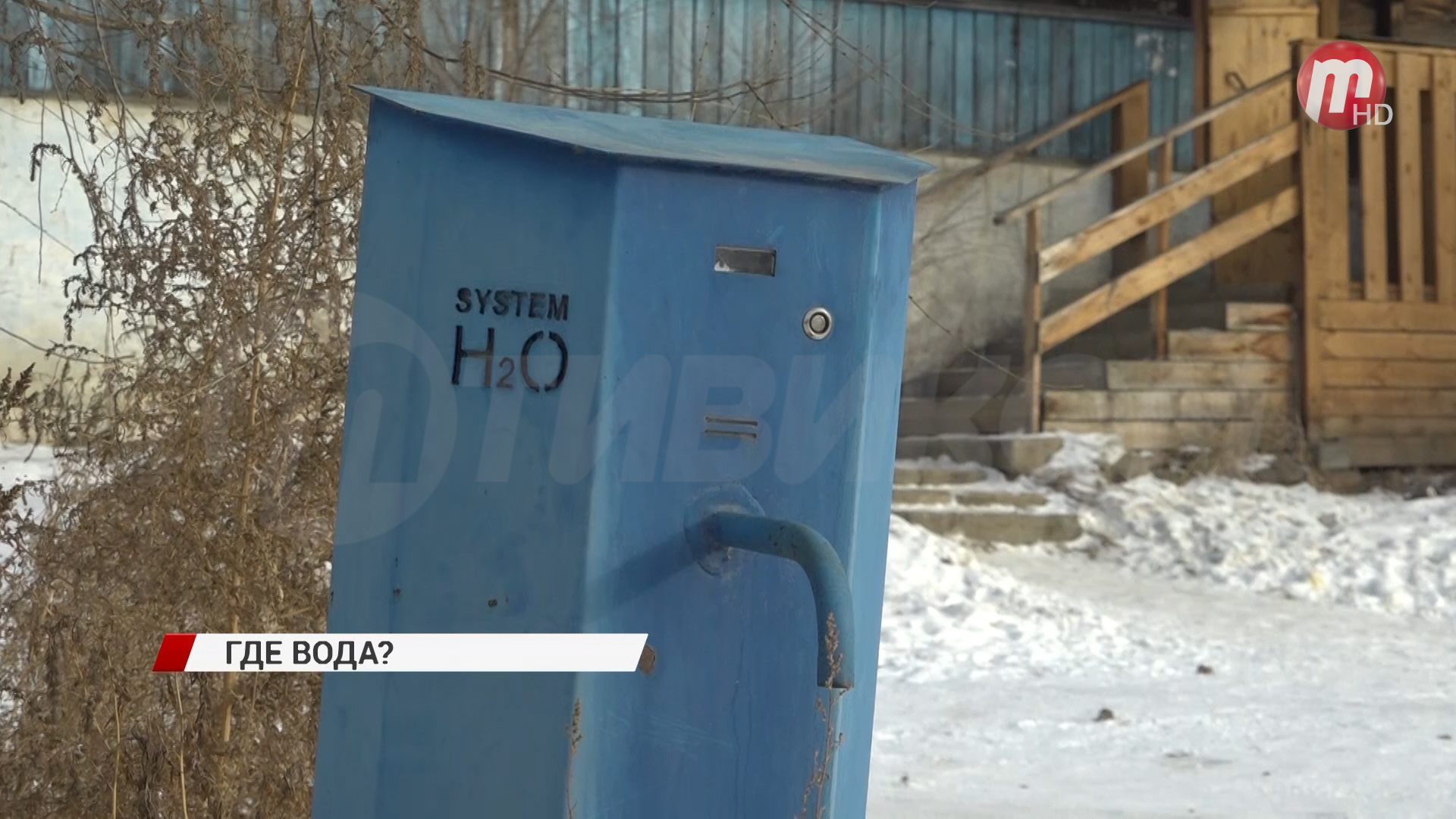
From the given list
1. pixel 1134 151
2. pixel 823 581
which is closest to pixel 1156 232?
pixel 1134 151

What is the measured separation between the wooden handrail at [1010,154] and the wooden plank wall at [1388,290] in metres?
1.45

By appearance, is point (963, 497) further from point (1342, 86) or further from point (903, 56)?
point (1342, 86)

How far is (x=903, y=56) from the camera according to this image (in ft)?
34.2

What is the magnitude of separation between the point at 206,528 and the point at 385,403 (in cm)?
108

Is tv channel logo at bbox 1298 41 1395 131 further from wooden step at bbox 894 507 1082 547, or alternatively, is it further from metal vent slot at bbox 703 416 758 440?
metal vent slot at bbox 703 416 758 440

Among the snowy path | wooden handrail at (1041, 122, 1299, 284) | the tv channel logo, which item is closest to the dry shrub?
the snowy path

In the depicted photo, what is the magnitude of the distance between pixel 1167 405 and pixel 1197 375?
1.09ft

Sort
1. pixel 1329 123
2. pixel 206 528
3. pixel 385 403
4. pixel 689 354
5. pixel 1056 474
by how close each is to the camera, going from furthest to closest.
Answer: pixel 1329 123 < pixel 1056 474 < pixel 206 528 < pixel 385 403 < pixel 689 354

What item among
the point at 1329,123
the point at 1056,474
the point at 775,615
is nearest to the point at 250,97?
the point at 775,615

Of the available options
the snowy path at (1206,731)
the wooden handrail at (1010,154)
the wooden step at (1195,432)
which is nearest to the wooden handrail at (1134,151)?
the wooden handrail at (1010,154)

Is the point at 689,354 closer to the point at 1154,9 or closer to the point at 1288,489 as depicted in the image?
the point at 1288,489

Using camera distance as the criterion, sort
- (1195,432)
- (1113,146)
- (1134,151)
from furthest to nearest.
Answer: (1113,146) → (1195,432) → (1134,151)

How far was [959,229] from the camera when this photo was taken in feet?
34.0

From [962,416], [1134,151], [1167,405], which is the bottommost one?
[962,416]
